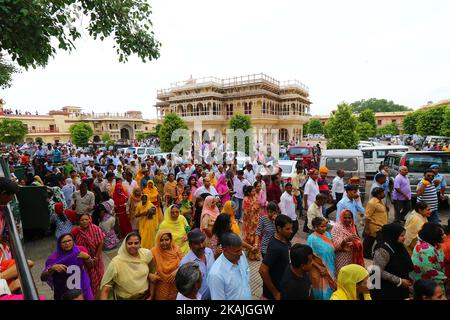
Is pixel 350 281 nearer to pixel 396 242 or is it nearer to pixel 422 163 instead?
pixel 396 242

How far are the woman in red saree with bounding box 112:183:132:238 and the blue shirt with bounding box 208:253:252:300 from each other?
4128 millimetres

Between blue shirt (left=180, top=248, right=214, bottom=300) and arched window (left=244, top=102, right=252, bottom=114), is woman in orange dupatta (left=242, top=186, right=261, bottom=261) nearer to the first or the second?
blue shirt (left=180, top=248, right=214, bottom=300)

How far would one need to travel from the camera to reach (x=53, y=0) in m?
4.10

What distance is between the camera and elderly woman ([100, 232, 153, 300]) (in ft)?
8.67

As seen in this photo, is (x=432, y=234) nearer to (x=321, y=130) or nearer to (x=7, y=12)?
(x=7, y=12)

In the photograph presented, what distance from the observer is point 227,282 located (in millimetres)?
2410

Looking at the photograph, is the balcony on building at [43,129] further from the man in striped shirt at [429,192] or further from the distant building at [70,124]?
the man in striped shirt at [429,192]

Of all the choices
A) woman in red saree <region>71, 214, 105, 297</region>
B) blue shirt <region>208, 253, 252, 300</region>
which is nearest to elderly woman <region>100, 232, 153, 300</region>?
blue shirt <region>208, 253, 252, 300</region>

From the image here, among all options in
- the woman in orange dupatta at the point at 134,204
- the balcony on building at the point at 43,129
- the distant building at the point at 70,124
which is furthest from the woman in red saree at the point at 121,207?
the balcony on building at the point at 43,129

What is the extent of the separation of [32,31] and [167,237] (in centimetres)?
357

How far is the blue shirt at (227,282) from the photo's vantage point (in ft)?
7.81

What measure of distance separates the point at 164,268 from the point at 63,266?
1.01m

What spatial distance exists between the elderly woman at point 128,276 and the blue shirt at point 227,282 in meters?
0.81

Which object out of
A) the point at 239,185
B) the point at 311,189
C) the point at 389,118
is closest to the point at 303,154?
the point at 239,185
